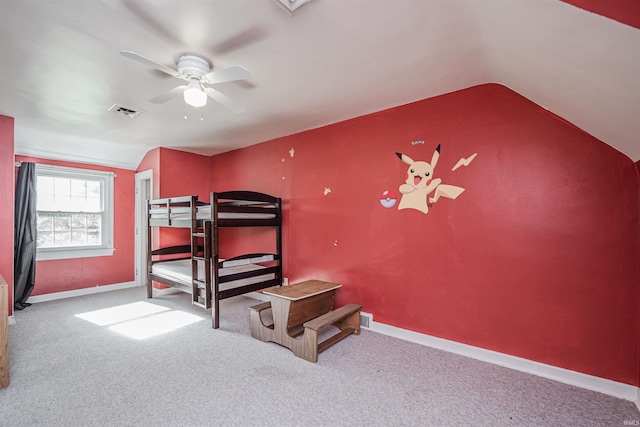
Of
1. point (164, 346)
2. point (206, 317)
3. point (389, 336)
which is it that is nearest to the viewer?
point (164, 346)

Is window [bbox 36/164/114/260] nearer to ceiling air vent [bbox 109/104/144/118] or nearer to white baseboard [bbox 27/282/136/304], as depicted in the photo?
white baseboard [bbox 27/282/136/304]

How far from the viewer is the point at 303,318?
9.12ft

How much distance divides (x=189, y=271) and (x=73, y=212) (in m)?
2.41

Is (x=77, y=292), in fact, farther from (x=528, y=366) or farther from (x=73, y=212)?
(x=528, y=366)

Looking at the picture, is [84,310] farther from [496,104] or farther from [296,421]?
[496,104]

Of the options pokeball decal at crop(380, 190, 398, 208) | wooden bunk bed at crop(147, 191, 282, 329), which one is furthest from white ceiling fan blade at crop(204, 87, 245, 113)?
pokeball decal at crop(380, 190, 398, 208)

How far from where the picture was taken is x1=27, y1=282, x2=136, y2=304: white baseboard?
399 centimetres

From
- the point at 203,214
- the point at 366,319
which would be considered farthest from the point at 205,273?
the point at 366,319

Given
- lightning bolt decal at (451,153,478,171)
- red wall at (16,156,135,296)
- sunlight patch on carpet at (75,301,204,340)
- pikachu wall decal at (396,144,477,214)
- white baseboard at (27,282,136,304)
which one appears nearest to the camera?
lightning bolt decal at (451,153,478,171)

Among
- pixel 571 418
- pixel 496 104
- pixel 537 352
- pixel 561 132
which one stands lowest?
pixel 571 418

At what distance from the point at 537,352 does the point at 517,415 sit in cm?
67

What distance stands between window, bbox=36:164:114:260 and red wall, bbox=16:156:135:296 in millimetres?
92

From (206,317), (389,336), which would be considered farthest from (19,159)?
(389,336)

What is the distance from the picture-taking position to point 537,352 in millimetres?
2182
